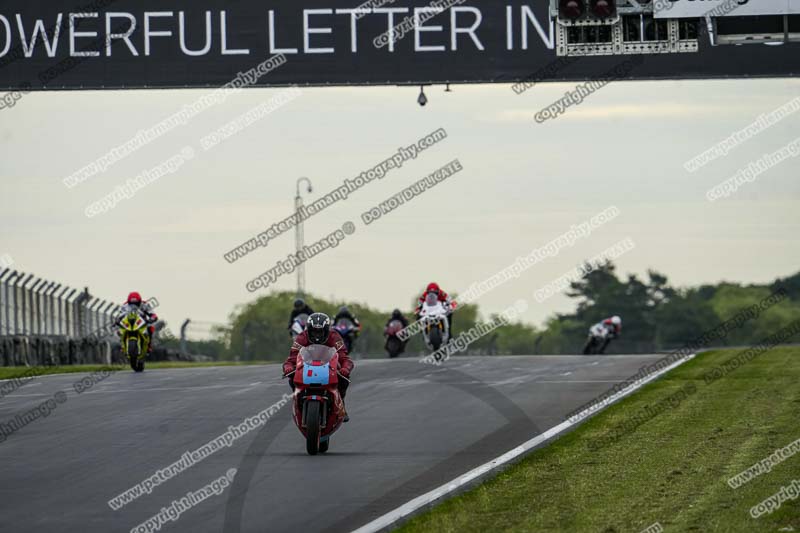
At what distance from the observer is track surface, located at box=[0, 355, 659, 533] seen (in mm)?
11992

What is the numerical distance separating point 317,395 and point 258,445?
106cm

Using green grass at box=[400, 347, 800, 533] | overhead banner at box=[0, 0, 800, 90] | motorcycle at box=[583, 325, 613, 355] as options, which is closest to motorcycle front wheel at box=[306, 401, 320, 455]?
green grass at box=[400, 347, 800, 533]

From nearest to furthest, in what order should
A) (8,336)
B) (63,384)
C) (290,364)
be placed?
(290,364) → (63,384) → (8,336)

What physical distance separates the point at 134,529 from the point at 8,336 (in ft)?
78.1

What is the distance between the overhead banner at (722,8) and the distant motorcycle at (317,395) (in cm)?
900

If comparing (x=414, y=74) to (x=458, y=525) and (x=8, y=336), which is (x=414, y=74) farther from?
(x=458, y=525)

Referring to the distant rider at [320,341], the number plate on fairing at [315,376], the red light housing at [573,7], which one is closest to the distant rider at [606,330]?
the red light housing at [573,7]

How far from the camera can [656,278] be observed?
13562 cm

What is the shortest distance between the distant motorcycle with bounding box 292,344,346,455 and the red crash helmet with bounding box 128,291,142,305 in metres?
13.5

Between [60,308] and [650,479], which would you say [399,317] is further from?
[650,479]

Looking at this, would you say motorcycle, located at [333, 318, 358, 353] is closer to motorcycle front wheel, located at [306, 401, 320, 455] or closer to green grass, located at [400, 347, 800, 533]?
green grass, located at [400, 347, 800, 533]

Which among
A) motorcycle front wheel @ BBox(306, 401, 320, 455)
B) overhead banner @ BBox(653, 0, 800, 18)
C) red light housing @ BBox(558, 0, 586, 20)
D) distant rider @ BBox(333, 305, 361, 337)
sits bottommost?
motorcycle front wheel @ BBox(306, 401, 320, 455)

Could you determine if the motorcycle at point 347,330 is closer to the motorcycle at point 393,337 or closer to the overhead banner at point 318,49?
the motorcycle at point 393,337

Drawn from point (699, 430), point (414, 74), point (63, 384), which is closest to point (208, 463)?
point (699, 430)
